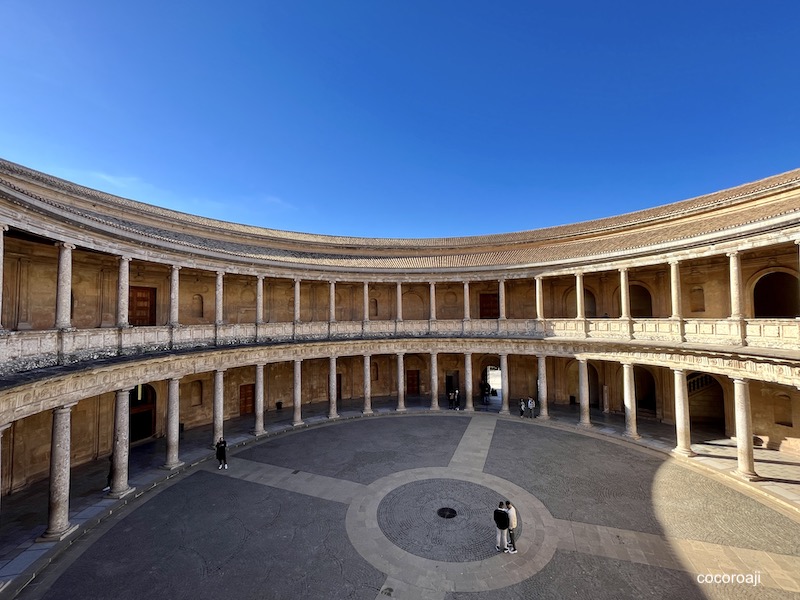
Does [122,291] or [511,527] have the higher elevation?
[122,291]

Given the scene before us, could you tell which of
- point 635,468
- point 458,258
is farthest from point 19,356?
point 458,258

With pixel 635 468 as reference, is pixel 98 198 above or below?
above

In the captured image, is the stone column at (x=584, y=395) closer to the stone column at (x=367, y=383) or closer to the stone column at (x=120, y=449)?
the stone column at (x=367, y=383)

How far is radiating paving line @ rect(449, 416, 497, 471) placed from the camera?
16.8m

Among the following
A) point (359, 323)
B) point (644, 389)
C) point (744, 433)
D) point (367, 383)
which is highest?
point (359, 323)

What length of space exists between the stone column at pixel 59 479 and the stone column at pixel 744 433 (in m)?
25.6

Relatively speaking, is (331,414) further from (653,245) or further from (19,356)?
(653,245)

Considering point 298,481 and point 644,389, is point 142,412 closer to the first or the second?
point 298,481

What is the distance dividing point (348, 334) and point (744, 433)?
2146cm

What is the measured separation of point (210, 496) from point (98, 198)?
18.1 meters

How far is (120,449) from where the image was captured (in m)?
13.8

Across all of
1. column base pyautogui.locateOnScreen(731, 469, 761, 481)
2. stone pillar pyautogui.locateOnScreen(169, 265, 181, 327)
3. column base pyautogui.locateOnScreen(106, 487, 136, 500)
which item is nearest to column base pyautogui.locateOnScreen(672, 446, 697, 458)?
column base pyautogui.locateOnScreen(731, 469, 761, 481)

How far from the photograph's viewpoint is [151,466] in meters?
16.4

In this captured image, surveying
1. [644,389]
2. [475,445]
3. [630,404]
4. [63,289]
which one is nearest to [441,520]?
[475,445]
